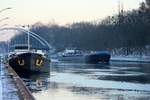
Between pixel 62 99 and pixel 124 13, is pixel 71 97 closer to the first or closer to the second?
pixel 62 99

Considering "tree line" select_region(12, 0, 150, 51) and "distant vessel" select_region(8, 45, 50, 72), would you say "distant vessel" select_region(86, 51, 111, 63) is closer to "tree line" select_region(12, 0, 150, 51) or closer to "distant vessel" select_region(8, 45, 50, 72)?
"tree line" select_region(12, 0, 150, 51)

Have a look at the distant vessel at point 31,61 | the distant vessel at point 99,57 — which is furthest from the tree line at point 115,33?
the distant vessel at point 31,61

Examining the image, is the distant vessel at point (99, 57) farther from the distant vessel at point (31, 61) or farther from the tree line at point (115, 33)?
the distant vessel at point (31, 61)

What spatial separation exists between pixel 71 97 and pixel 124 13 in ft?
304

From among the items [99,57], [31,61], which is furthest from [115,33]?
[31,61]

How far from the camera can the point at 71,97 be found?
22.5 meters

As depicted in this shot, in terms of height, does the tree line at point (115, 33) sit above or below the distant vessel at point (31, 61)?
above

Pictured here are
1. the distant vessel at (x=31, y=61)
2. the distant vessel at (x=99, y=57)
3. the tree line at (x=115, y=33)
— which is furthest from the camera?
the tree line at (x=115, y=33)

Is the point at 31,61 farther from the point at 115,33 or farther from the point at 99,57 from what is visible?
the point at 115,33

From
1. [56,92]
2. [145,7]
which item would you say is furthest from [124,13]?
[56,92]

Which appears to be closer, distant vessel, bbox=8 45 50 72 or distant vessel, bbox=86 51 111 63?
distant vessel, bbox=8 45 50 72

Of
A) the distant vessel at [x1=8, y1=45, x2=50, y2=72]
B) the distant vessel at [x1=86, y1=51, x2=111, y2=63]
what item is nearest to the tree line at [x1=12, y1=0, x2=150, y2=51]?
the distant vessel at [x1=86, y1=51, x2=111, y2=63]

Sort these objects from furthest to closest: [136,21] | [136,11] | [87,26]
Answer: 1. [87,26]
2. [136,11]
3. [136,21]

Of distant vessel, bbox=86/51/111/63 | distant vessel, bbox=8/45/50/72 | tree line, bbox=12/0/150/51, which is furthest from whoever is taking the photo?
tree line, bbox=12/0/150/51
